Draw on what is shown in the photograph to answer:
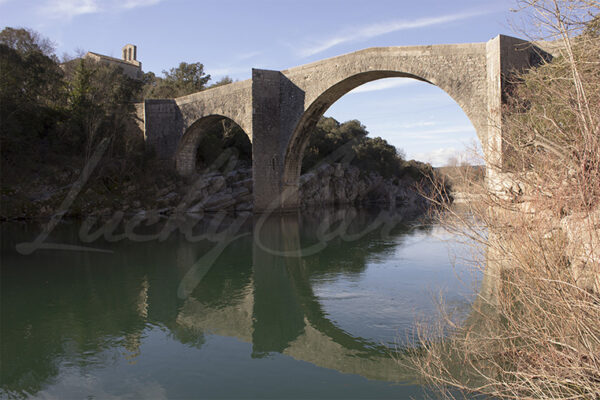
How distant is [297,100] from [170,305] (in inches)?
516

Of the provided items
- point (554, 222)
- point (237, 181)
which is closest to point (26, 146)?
point (237, 181)

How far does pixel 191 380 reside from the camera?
352 centimetres

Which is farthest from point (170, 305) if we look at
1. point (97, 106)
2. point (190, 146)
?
point (190, 146)

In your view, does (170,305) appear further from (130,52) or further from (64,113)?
(130,52)

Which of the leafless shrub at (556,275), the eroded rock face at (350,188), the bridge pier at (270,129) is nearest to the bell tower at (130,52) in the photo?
the eroded rock face at (350,188)

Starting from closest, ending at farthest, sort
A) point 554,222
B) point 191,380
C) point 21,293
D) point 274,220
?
point 554,222
point 191,380
point 21,293
point 274,220

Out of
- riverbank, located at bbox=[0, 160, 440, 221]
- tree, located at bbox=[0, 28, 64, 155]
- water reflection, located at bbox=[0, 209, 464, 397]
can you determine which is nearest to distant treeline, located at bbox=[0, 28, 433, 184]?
tree, located at bbox=[0, 28, 64, 155]

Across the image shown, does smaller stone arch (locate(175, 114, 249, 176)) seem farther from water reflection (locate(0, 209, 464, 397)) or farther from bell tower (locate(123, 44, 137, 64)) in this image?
bell tower (locate(123, 44, 137, 64))

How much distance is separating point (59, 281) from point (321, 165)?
70.7 feet

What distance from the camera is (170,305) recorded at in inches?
222

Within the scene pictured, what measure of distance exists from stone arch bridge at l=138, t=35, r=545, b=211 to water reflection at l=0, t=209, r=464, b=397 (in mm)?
5389

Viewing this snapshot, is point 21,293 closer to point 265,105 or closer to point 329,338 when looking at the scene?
point 329,338

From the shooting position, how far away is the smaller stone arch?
22.9m

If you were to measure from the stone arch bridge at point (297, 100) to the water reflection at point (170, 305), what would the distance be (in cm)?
539
